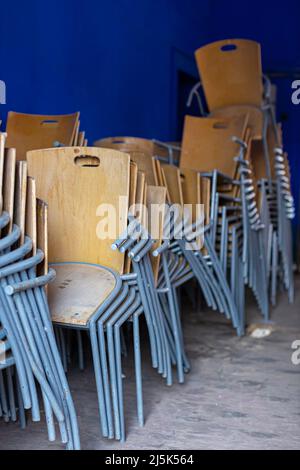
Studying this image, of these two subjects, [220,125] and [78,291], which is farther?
[220,125]

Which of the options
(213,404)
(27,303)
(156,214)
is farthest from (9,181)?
(213,404)

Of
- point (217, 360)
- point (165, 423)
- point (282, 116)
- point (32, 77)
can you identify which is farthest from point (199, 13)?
point (165, 423)

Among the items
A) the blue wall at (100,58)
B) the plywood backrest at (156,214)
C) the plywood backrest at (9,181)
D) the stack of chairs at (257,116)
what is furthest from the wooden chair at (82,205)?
the stack of chairs at (257,116)

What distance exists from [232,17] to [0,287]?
20.0ft

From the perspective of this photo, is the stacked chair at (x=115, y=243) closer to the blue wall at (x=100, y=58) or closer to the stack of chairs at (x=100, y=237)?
the stack of chairs at (x=100, y=237)

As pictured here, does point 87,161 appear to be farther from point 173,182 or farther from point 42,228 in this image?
point 173,182

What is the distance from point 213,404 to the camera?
247 cm

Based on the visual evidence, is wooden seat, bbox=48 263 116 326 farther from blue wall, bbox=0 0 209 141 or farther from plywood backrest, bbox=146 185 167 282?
blue wall, bbox=0 0 209 141

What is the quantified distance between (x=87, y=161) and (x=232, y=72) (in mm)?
2258

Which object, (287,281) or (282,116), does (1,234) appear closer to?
(287,281)

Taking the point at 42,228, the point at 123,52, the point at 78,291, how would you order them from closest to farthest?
the point at 42,228 < the point at 78,291 < the point at 123,52

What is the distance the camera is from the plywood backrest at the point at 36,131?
3.09m

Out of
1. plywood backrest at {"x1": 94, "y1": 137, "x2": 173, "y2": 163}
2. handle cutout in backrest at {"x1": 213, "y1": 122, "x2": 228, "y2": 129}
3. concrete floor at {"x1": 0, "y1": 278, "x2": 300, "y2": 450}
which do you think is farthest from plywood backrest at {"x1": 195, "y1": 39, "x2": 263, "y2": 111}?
concrete floor at {"x1": 0, "y1": 278, "x2": 300, "y2": 450}

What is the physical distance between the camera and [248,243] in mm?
3609
